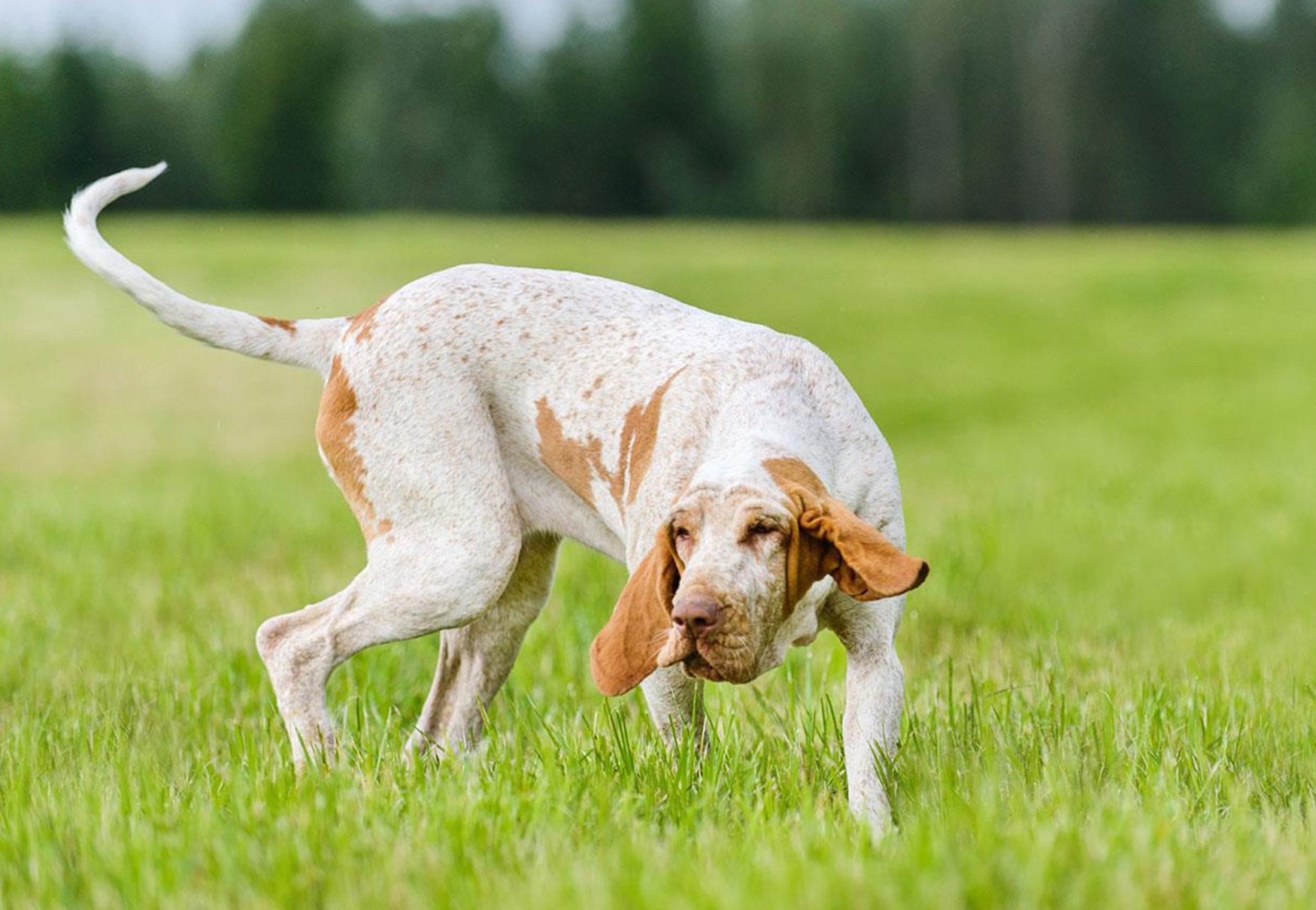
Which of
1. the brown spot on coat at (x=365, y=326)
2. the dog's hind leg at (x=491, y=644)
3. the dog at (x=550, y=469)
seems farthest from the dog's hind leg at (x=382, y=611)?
the brown spot on coat at (x=365, y=326)

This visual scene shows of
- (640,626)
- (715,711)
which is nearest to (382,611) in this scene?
(715,711)

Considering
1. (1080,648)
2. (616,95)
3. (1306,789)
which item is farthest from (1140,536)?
(616,95)

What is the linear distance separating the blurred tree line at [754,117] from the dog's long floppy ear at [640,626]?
134 feet

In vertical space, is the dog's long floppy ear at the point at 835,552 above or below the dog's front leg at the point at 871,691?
above

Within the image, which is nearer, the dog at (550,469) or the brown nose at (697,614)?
the brown nose at (697,614)

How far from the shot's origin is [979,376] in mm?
16766

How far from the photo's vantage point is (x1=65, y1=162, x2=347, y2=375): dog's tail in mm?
3994

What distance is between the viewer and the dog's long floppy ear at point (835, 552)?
8.53ft

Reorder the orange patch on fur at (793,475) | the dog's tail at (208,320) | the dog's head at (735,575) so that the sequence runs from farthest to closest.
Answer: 1. the dog's tail at (208,320)
2. the orange patch on fur at (793,475)
3. the dog's head at (735,575)

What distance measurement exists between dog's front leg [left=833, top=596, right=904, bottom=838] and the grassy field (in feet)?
0.34

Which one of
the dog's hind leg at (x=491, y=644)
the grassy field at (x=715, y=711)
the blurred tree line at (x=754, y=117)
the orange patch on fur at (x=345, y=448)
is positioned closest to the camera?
the grassy field at (x=715, y=711)

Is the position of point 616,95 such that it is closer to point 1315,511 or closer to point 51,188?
point 51,188

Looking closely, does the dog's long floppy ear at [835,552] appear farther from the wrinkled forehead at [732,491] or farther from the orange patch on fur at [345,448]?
the orange patch on fur at [345,448]

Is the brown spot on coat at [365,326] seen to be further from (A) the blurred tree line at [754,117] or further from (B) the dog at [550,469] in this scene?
(A) the blurred tree line at [754,117]
